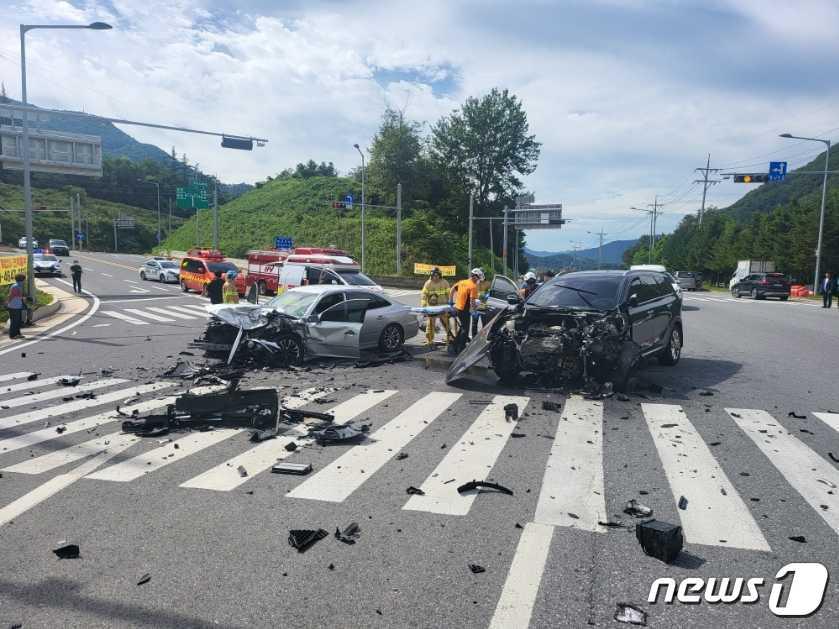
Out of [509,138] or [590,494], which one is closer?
[590,494]

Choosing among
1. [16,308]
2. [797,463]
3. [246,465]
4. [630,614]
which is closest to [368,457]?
[246,465]

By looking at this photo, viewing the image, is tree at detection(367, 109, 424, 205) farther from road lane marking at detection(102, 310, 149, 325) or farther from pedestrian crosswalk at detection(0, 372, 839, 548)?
pedestrian crosswalk at detection(0, 372, 839, 548)

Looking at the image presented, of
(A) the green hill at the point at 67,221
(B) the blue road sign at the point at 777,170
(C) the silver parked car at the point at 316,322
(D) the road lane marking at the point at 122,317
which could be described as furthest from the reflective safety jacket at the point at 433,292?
(A) the green hill at the point at 67,221

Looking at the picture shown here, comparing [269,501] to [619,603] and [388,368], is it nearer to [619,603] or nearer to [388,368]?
[619,603]

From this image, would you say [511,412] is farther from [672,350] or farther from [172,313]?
[172,313]

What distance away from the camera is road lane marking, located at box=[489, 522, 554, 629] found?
329 centimetres

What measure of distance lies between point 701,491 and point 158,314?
72.1ft

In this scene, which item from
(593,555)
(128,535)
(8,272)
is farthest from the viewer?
(8,272)

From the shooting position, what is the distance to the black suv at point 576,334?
30.8 ft

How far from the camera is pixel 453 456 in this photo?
6.21 m

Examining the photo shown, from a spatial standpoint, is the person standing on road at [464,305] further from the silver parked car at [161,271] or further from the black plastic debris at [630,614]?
the silver parked car at [161,271]

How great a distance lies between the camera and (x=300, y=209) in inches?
3250

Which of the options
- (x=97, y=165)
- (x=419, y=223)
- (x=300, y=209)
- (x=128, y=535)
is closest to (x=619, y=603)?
(x=128, y=535)

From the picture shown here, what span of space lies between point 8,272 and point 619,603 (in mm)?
31091
